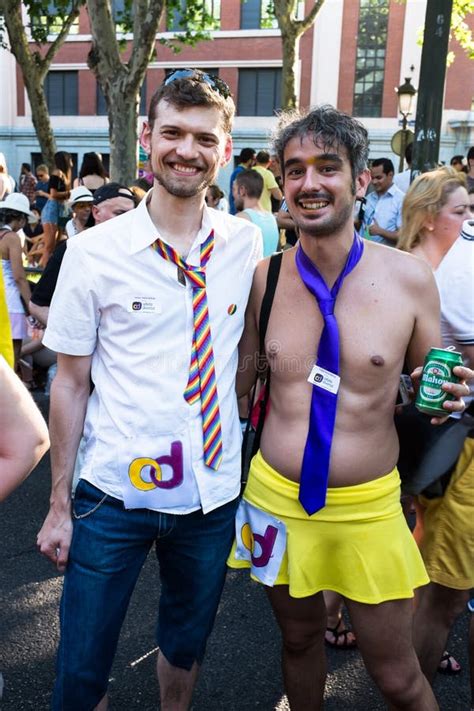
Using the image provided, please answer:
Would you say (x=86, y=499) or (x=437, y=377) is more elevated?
(x=437, y=377)

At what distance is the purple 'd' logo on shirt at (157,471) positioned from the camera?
2.14m

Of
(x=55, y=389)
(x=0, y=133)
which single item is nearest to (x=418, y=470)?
(x=55, y=389)

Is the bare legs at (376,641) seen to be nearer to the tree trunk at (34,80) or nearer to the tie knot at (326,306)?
the tie knot at (326,306)

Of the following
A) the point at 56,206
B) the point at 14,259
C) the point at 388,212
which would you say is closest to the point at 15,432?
the point at 14,259

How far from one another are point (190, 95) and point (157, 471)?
3.68 ft

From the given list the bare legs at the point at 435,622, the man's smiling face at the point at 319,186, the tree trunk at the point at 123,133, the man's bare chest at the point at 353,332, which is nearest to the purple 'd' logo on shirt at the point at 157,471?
the man's bare chest at the point at 353,332

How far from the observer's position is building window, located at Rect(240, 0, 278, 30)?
101 ft

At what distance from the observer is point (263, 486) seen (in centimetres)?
235

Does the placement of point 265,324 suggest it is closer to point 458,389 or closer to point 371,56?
point 458,389

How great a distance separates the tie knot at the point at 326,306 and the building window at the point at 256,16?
103 ft

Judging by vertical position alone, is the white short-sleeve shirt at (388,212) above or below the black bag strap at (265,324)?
below

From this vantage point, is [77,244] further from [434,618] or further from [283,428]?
[434,618]

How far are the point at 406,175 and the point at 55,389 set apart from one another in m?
6.22

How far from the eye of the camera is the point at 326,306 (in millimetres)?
2268
